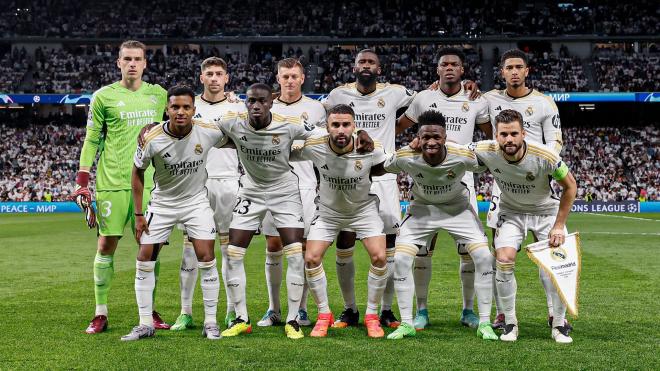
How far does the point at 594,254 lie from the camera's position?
1481 centimetres

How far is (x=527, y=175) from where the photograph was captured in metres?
6.89

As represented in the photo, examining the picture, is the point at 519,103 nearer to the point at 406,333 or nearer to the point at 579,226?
the point at 406,333

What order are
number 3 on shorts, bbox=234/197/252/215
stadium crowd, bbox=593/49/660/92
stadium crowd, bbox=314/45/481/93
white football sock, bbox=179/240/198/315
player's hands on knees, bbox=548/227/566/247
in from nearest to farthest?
1. player's hands on knees, bbox=548/227/566/247
2. number 3 on shorts, bbox=234/197/252/215
3. white football sock, bbox=179/240/198/315
4. stadium crowd, bbox=593/49/660/92
5. stadium crowd, bbox=314/45/481/93

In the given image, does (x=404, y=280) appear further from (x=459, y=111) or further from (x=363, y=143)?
(x=459, y=111)

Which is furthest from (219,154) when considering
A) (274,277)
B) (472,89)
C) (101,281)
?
(472,89)

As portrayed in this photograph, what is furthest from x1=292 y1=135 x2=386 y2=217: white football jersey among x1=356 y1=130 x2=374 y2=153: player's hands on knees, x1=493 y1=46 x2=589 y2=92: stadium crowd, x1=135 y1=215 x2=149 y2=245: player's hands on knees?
x1=493 y1=46 x2=589 y2=92: stadium crowd

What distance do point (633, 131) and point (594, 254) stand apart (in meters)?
27.2

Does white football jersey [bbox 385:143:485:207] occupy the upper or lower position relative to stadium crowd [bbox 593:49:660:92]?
lower

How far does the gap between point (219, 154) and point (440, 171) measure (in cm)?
235

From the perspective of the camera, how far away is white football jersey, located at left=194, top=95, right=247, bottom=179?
26.1 ft

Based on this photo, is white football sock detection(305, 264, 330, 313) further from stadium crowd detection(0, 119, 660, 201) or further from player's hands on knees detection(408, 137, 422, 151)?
stadium crowd detection(0, 119, 660, 201)

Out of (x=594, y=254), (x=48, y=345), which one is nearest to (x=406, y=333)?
(x=48, y=345)

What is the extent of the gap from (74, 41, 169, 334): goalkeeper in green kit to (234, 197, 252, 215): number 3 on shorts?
856 mm

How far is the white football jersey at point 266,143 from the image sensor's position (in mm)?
7062
